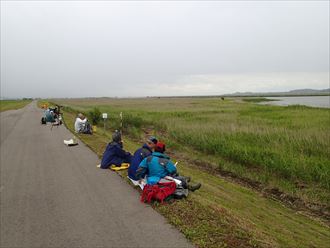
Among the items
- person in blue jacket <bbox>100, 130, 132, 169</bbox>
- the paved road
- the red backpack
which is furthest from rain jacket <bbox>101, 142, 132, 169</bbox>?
the red backpack

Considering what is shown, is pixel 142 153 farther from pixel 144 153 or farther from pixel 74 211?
pixel 74 211

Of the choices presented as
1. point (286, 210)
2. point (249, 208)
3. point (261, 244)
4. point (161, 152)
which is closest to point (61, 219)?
point (161, 152)

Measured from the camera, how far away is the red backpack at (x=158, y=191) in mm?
6949

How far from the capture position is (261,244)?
5148mm

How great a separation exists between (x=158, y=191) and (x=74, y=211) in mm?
Answer: 1781

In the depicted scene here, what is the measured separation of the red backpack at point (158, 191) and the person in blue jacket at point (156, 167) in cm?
22

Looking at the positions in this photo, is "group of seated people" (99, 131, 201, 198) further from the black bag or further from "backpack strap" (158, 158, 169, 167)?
the black bag

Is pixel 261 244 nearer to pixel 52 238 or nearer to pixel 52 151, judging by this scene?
pixel 52 238

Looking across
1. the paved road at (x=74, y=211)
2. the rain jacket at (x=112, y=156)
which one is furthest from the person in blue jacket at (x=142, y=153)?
the rain jacket at (x=112, y=156)

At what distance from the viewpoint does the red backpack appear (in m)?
6.95

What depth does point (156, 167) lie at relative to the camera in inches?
292

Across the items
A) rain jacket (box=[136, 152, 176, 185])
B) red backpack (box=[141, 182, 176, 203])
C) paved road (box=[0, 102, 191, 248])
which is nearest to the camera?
paved road (box=[0, 102, 191, 248])

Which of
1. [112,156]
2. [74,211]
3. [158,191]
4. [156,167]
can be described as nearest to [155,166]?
[156,167]

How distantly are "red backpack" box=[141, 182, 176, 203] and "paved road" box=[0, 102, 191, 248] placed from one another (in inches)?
8.0
